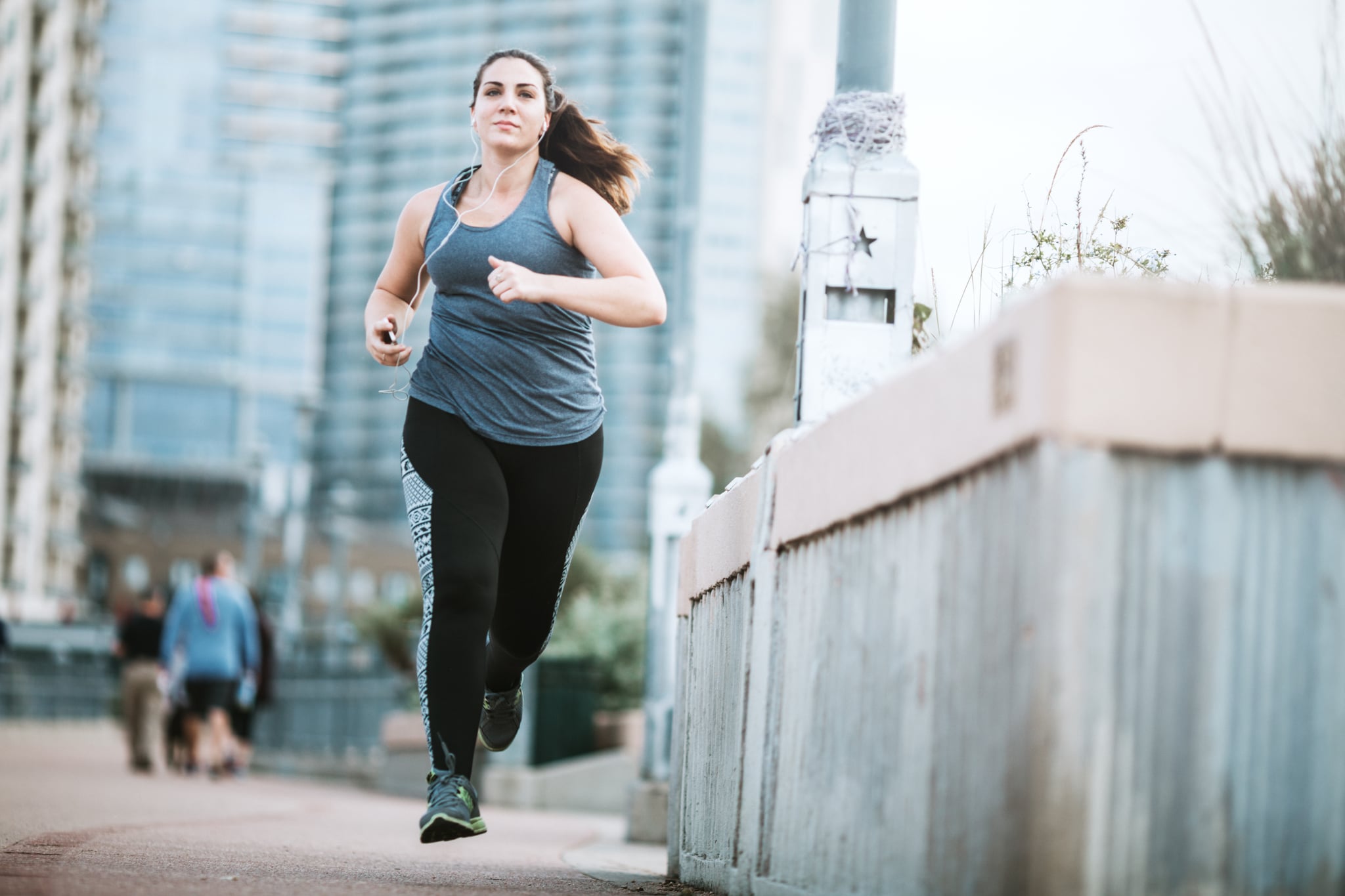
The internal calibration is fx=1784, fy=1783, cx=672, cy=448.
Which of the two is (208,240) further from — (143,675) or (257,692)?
(257,692)

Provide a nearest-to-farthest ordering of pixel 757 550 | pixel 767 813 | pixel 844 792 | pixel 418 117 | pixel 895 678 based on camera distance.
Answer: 1. pixel 895 678
2. pixel 844 792
3. pixel 767 813
4. pixel 757 550
5. pixel 418 117

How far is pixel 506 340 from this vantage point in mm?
4641

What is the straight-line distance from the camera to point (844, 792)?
133 inches

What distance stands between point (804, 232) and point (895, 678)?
6.91 ft

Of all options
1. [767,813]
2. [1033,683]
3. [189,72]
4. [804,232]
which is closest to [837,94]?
[804,232]

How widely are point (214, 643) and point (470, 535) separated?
11.0m

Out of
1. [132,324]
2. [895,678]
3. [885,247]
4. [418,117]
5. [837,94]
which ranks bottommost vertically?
[895,678]

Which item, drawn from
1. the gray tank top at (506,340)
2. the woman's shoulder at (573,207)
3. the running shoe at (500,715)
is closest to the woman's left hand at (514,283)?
the gray tank top at (506,340)

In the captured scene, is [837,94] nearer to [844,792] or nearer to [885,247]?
[885,247]

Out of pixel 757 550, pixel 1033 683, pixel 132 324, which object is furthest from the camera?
pixel 132 324

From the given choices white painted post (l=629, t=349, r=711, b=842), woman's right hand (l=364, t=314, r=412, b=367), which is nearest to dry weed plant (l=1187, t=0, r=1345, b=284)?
woman's right hand (l=364, t=314, r=412, b=367)

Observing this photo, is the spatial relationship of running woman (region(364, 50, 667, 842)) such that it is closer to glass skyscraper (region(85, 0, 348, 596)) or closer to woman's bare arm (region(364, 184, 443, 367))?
woman's bare arm (region(364, 184, 443, 367))

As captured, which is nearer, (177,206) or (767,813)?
(767,813)

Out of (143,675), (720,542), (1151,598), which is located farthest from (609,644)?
(1151,598)
